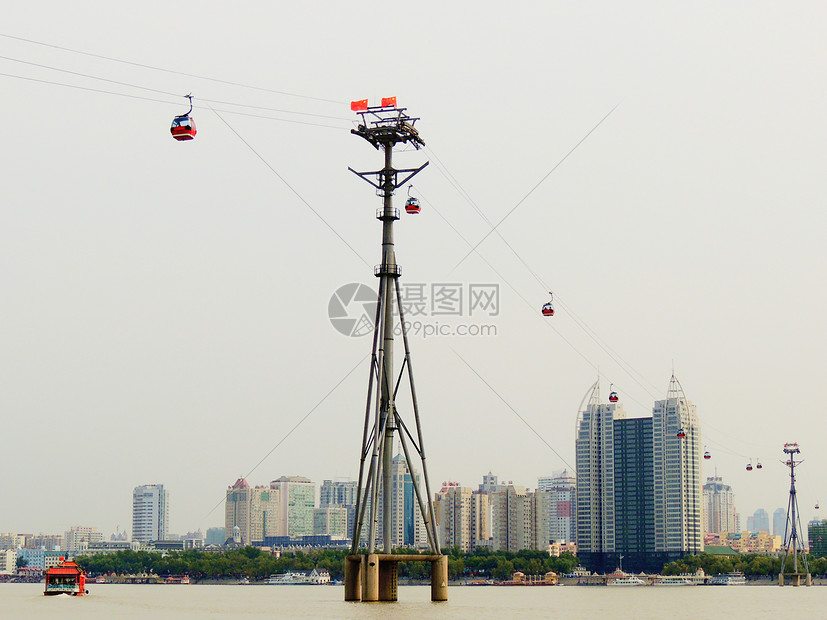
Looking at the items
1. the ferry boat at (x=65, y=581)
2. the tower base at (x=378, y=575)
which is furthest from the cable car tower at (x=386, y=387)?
the ferry boat at (x=65, y=581)

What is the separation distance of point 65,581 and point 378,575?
6506cm

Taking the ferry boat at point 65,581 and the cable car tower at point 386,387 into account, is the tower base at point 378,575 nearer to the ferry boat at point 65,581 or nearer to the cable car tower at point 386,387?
the cable car tower at point 386,387

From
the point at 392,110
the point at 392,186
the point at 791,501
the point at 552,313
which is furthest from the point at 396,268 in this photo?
the point at 791,501

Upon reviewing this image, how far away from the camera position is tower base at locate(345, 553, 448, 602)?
55.9 m

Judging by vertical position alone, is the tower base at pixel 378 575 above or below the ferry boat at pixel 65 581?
above

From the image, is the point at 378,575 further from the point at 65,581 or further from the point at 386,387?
the point at 65,581

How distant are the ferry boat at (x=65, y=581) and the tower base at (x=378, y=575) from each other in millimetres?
58404

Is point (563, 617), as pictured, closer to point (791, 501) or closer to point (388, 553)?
point (388, 553)

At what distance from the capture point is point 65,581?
365 feet

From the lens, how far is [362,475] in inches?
2263

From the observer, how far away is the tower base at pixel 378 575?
183 feet

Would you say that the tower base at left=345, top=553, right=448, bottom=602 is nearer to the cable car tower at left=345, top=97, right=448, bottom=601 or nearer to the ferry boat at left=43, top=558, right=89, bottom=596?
the cable car tower at left=345, top=97, right=448, bottom=601

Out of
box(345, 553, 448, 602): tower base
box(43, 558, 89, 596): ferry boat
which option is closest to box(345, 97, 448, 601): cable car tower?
box(345, 553, 448, 602): tower base

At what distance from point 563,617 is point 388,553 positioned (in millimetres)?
15095
